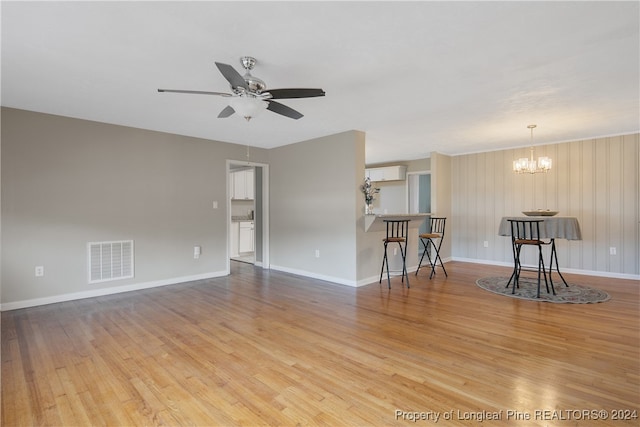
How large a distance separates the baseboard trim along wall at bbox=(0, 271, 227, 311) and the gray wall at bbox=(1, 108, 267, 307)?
2cm

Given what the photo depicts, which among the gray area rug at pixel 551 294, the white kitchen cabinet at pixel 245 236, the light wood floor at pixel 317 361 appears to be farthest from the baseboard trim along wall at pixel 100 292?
the gray area rug at pixel 551 294

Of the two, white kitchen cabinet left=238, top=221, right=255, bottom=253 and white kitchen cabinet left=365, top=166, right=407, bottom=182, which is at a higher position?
white kitchen cabinet left=365, top=166, right=407, bottom=182

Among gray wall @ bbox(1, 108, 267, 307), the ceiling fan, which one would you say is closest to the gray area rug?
the ceiling fan

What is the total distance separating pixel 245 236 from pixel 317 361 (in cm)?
575

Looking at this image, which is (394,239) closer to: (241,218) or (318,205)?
(318,205)

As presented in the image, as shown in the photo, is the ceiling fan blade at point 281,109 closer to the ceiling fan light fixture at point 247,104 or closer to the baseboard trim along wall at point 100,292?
the ceiling fan light fixture at point 247,104

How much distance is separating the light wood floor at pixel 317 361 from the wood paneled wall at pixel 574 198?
1834mm

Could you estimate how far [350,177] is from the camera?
4688mm

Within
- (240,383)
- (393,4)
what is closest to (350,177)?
(393,4)

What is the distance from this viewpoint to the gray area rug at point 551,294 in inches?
154

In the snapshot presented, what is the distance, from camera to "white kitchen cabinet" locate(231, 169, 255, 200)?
792 centimetres

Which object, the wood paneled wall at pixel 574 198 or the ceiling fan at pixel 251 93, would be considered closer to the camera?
the ceiling fan at pixel 251 93

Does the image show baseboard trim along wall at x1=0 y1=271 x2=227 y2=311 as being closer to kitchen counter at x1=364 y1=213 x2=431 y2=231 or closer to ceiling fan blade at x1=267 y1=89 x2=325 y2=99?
kitchen counter at x1=364 y1=213 x2=431 y2=231

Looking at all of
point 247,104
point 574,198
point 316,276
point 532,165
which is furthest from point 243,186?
point 574,198
